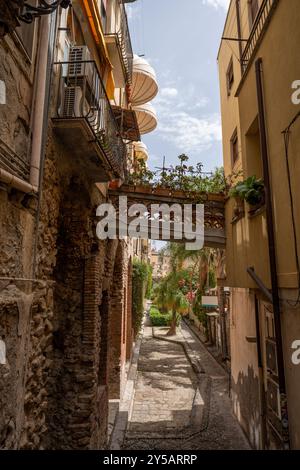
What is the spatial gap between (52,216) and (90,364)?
3661mm

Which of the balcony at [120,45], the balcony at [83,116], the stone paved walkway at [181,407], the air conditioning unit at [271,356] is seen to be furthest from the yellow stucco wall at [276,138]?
the stone paved walkway at [181,407]

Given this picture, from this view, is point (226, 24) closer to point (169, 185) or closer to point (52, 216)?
point (169, 185)

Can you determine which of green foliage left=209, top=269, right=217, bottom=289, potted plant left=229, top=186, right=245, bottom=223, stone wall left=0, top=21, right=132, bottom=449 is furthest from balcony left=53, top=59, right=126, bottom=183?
green foliage left=209, top=269, right=217, bottom=289

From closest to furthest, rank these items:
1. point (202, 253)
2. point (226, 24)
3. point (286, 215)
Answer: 1. point (286, 215)
2. point (226, 24)
3. point (202, 253)

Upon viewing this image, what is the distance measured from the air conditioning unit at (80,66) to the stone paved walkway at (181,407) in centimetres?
889

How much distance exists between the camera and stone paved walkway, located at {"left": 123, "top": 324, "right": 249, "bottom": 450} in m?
8.62

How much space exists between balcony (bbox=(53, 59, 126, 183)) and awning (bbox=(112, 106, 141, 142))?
320 centimetres

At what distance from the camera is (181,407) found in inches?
437

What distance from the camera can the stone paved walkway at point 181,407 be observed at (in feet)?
28.3

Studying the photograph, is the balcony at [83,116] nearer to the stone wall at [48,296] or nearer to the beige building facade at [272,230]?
the stone wall at [48,296]

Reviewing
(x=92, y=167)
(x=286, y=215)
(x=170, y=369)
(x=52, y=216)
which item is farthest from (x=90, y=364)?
(x=170, y=369)

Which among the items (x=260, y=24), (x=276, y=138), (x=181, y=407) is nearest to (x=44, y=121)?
(x=276, y=138)

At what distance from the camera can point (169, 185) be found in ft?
31.9

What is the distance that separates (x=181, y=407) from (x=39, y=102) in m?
10.8
